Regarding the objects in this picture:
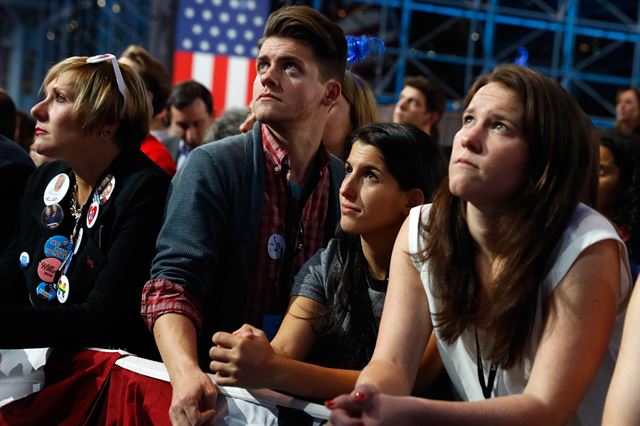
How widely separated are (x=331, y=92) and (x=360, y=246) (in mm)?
581

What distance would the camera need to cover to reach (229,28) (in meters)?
7.79

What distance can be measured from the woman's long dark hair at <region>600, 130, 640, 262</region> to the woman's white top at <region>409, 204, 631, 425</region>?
6.99ft

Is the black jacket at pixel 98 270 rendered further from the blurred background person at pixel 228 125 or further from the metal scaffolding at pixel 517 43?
the metal scaffolding at pixel 517 43

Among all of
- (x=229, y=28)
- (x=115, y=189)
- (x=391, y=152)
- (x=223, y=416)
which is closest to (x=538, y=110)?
(x=391, y=152)

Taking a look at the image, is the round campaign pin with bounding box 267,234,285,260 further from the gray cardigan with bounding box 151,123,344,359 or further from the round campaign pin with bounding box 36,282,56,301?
the round campaign pin with bounding box 36,282,56,301

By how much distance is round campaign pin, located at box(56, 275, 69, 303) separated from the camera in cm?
277

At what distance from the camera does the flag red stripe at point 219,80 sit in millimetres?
7656

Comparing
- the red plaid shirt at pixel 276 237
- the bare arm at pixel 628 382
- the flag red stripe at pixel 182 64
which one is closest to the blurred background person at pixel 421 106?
the flag red stripe at pixel 182 64

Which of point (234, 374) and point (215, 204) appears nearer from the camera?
point (234, 374)

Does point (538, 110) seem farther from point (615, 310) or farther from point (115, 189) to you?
point (115, 189)

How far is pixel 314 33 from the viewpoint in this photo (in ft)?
9.36

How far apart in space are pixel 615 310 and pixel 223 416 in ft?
2.78

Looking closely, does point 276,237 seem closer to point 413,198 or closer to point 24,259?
point 413,198

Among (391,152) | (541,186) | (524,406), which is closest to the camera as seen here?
(524,406)
